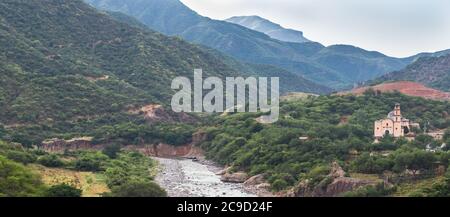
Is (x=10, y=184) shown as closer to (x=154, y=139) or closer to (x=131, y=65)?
(x=154, y=139)

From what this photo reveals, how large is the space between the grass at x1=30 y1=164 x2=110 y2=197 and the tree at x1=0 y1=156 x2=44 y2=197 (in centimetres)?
403

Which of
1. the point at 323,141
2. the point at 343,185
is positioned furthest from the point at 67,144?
the point at 343,185

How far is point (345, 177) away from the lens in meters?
60.1

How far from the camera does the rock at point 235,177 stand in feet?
246

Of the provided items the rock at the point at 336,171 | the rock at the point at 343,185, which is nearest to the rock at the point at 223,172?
the rock at the point at 336,171

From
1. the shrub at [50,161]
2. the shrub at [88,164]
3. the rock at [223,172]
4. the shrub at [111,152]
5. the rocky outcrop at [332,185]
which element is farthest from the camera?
the shrub at [111,152]

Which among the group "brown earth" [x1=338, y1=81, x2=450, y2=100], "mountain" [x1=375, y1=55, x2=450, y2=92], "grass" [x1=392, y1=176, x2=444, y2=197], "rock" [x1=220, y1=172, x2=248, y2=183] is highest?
"mountain" [x1=375, y1=55, x2=450, y2=92]

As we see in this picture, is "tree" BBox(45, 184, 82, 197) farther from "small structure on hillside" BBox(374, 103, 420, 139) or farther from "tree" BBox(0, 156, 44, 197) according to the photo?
"small structure on hillside" BBox(374, 103, 420, 139)

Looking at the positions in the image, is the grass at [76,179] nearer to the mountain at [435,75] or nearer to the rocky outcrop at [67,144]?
the rocky outcrop at [67,144]

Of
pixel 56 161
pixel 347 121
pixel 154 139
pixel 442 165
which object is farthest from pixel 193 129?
pixel 442 165

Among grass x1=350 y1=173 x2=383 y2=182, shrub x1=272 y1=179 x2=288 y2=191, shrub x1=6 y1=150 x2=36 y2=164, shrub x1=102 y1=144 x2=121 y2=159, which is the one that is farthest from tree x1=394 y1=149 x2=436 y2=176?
shrub x1=102 y1=144 x2=121 y2=159

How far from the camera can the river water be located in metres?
60.5

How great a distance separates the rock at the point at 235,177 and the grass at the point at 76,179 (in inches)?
644

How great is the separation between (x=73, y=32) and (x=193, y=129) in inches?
2425
